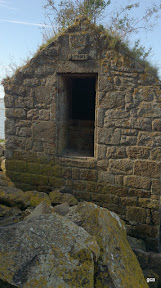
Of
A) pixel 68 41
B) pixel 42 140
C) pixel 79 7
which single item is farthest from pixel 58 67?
pixel 79 7

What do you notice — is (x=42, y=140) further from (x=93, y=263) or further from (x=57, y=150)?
(x=93, y=263)

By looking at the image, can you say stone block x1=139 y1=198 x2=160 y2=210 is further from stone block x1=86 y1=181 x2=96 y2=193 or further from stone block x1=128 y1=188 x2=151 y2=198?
stone block x1=86 y1=181 x2=96 y2=193

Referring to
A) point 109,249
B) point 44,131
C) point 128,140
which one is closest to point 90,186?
point 128,140

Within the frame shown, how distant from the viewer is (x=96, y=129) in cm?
413

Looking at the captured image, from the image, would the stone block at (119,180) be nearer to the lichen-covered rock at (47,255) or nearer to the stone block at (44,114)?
the stone block at (44,114)

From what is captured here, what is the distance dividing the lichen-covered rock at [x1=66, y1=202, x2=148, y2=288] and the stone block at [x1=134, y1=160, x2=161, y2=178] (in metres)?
1.38

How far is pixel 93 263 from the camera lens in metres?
1.87

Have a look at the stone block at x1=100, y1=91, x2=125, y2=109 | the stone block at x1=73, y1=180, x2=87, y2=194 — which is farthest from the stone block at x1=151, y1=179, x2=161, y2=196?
the stone block at x1=100, y1=91, x2=125, y2=109

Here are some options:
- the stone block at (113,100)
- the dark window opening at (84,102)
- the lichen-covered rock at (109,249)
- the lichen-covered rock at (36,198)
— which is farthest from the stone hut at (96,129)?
the lichen-covered rock at (109,249)

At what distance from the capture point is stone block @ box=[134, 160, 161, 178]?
383cm

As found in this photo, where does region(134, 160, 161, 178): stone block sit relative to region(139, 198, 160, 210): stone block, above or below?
above

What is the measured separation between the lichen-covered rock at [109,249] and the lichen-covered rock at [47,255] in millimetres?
129

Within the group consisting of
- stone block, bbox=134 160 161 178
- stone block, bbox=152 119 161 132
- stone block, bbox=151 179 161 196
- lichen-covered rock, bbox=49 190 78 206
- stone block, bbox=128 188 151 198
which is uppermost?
stone block, bbox=152 119 161 132

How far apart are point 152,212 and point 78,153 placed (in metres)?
1.64
